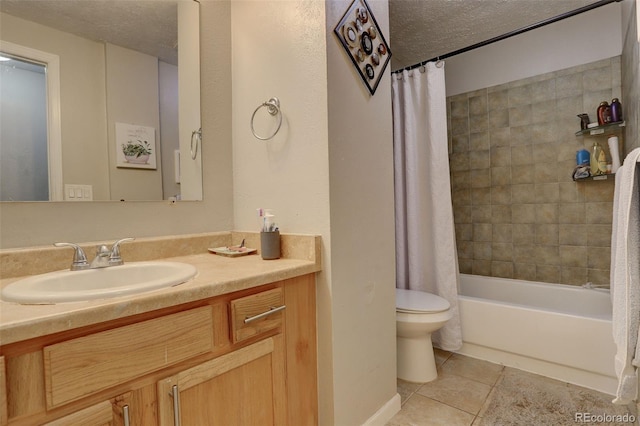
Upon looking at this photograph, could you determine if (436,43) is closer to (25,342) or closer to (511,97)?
(511,97)

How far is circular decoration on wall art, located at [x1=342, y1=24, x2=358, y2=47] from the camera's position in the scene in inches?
50.3

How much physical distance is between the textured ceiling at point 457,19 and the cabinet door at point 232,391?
7.19 feet

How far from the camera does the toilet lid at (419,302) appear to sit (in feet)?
5.78

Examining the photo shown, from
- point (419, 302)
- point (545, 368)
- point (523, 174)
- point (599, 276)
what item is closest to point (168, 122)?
point (419, 302)

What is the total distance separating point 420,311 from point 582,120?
190cm

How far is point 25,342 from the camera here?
1.98 feet

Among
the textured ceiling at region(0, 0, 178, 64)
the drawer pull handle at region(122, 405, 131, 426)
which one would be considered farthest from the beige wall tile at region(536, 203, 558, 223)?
the drawer pull handle at region(122, 405, 131, 426)

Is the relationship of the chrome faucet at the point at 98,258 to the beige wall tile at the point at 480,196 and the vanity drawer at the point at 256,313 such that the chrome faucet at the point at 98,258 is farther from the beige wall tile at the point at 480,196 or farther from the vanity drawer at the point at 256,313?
the beige wall tile at the point at 480,196

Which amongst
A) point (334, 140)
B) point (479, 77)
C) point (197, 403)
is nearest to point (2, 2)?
point (334, 140)

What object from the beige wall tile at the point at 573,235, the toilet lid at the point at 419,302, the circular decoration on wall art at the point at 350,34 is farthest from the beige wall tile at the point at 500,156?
the circular decoration on wall art at the point at 350,34

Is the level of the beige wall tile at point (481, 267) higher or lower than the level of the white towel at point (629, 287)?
lower

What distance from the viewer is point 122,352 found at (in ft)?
2.34

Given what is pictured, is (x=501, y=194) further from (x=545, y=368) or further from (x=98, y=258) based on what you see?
(x=98, y=258)

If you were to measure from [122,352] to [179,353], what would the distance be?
14 centimetres
